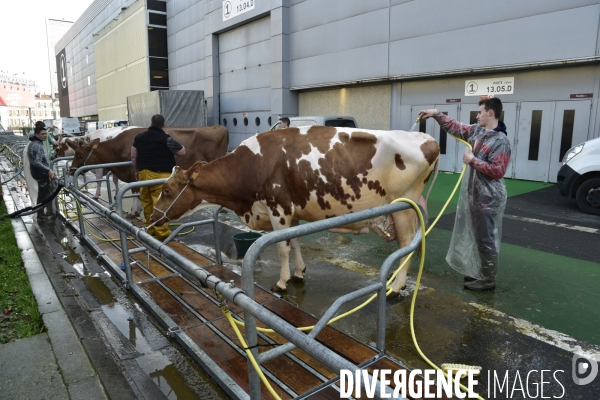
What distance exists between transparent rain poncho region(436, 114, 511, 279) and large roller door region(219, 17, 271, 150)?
57.0ft

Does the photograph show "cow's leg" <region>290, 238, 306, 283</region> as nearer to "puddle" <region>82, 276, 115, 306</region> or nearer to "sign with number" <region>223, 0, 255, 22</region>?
"puddle" <region>82, 276, 115, 306</region>

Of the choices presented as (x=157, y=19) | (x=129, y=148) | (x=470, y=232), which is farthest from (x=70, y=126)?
(x=470, y=232)

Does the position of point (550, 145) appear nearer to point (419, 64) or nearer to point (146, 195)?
point (419, 64)

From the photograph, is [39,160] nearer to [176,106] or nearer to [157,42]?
[176,106]

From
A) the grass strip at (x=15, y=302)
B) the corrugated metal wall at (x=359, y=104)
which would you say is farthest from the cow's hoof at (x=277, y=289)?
the corrugated metal wall at (x=359, y=104)

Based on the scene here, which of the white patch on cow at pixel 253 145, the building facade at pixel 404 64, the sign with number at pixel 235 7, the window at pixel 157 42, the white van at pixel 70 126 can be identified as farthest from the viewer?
the white van at pixel 70 126

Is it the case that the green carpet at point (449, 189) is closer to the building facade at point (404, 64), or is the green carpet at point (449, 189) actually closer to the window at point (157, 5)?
the building facade at point (404, 64)

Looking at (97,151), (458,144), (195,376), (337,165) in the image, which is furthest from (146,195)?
(458,144)

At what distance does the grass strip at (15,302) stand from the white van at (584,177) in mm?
9178

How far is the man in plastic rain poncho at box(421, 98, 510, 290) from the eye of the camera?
14.1ft

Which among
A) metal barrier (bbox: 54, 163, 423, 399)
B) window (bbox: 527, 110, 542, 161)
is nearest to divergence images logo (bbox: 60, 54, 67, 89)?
window (bbox: 527, 110, 542, 161)

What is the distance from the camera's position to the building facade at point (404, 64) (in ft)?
36.6

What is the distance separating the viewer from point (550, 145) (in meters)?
11.7

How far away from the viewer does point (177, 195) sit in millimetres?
4613
